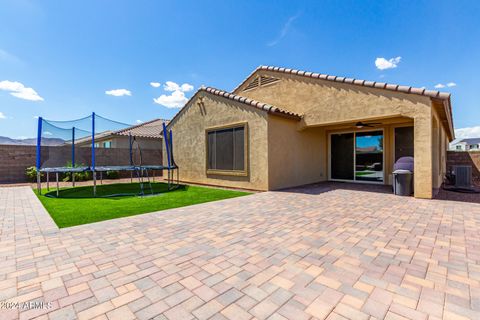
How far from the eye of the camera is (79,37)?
1061cm

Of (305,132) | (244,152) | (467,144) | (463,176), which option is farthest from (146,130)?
(467,144)

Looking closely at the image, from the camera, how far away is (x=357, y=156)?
37.7ft

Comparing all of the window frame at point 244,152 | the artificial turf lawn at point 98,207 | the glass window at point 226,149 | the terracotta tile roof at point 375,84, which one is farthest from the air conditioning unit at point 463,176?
the artificial turf lawn at point 98,207

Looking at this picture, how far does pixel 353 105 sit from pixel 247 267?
25.8 ft

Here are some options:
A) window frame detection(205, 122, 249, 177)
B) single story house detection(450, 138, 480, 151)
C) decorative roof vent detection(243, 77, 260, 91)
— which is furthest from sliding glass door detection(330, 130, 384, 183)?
single story house detection(450, 138, 480, 151)

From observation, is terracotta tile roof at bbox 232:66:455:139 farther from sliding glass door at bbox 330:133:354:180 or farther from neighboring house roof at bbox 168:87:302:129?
sliding glass door at bbox 330:133:354:180

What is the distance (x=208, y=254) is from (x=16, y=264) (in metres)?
2.63

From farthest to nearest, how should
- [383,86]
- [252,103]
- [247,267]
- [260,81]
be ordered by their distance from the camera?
[260,81]
[252,103]
[383,86]
[247,267]

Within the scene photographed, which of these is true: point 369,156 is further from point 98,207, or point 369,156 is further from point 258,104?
point 98,207

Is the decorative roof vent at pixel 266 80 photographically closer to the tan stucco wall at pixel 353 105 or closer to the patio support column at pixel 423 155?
the tan stucco wall at pixel 353 105

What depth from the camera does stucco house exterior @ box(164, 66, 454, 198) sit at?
25.4ft

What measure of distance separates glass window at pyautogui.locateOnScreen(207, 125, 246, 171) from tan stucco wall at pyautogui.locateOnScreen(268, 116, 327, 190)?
1.38m

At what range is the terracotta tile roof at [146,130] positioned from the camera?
19094 millimetres

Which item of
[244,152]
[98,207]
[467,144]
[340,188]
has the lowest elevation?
[98,207]
